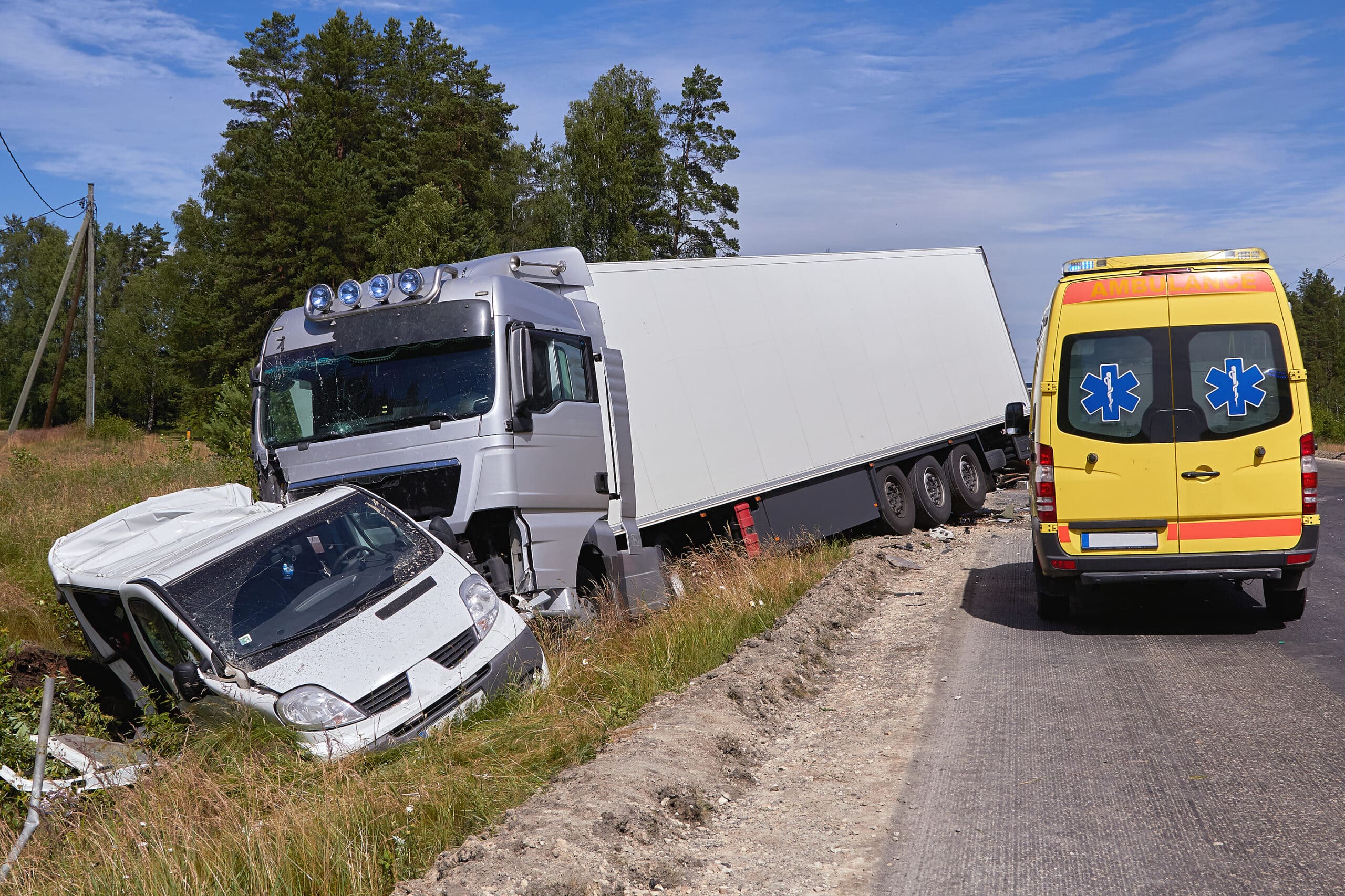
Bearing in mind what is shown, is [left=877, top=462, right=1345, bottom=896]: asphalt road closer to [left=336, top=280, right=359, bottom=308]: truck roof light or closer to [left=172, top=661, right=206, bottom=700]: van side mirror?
[left=172, top=661, right=206, bottom=700]: van side mirror

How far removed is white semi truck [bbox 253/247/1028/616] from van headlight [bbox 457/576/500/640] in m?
0.68

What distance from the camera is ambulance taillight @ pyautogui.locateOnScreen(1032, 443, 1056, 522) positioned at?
8.18 metres

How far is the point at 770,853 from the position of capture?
14.6ft

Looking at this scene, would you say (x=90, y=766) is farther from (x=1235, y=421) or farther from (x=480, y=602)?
(x=1235, y=421)

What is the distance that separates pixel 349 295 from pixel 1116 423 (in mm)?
6302

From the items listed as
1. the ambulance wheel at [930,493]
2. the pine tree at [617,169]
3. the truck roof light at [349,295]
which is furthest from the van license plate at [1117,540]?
the pine tree at [617,169]

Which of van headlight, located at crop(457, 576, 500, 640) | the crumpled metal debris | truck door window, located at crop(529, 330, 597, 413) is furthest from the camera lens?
truck door window, located at crop(529, 330, 597, 413)

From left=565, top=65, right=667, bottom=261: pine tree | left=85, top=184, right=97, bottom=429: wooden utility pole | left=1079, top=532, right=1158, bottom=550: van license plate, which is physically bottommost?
left=1079, top=532, right=1158, bottom=550: van license plate

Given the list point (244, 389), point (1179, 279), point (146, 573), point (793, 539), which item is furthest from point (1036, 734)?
point (244, 389)

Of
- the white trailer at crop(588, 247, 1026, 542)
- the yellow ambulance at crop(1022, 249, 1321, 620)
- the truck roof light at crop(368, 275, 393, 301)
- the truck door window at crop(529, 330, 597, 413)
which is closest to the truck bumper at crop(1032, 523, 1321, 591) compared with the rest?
the yellow ambulance at crop(1022, 249, 1321, 620)

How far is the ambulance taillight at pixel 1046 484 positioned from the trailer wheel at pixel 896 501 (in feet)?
19.9

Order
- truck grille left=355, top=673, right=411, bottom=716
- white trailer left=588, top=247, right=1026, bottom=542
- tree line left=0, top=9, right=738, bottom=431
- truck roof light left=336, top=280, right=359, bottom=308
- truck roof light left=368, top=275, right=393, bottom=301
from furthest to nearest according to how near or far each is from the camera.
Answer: tree line left=0, top=9, right=738, bottom=431
white trailer left=588, top=247, right=1026, bottom=542
truck roof light left=336, top=280, right=359, bottom=308
truck roof light left=368, top=275, right=393, bottom=301
truck grille left=355, top=673, right=411, bottom=716

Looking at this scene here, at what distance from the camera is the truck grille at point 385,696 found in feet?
19.5

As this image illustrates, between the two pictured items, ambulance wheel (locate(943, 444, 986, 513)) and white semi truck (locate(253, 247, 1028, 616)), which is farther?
ambulance wheel (locate(943, 444, 986, 513))
